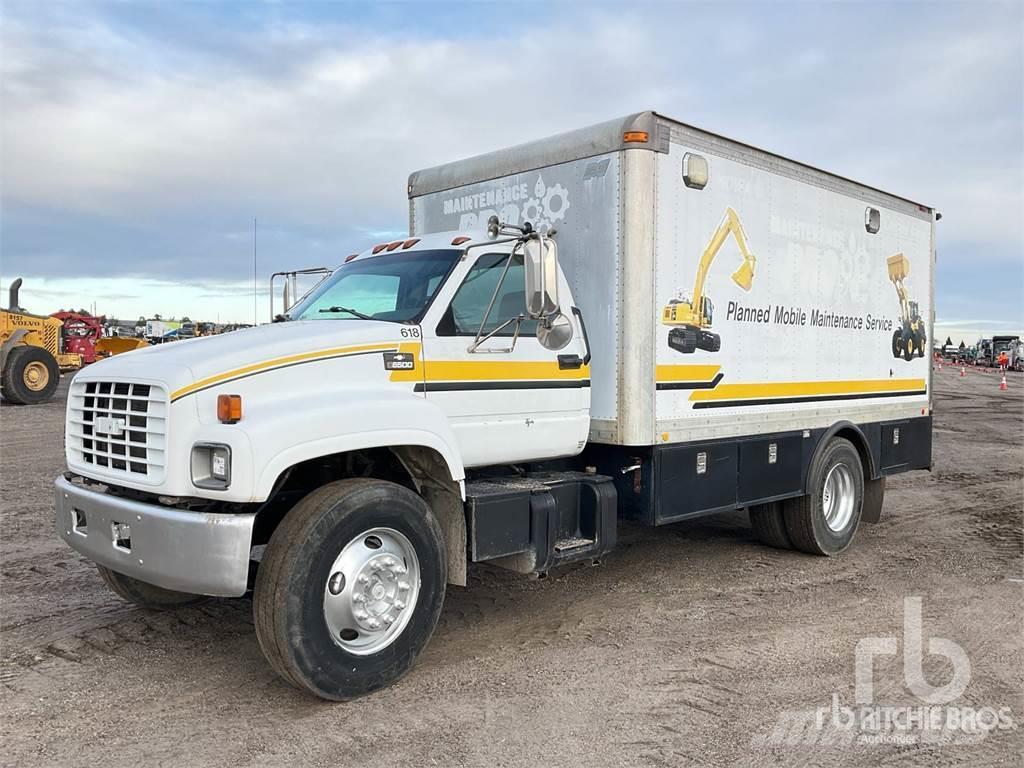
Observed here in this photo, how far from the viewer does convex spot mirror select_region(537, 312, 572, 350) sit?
5.14m

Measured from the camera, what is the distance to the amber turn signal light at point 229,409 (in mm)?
4223

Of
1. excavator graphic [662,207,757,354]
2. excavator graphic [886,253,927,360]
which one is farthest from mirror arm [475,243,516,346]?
excavator graphic [886,253,927,360]

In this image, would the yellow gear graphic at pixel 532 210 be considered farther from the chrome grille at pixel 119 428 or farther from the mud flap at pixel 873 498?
the mud flap at pixel 873 498

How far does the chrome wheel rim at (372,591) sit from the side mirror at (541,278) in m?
1.45

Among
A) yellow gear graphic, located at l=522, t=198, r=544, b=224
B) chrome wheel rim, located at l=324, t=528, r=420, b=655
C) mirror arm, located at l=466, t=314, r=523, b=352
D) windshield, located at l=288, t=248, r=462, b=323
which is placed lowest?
chrome wheel rim, located at l=324, t=528, r=420, b=655

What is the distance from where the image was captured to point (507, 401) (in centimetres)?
546

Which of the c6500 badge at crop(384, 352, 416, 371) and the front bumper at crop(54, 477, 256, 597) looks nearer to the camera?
the front bumper at crop(54, 477, 256, 597)

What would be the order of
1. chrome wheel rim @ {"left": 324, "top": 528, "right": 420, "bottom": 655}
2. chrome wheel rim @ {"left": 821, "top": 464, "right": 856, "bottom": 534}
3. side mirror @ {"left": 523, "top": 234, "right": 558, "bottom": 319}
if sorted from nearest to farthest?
1. chrome wheel rim @ {"left": 324, "top": 528, "right": 420, "bottom": 655}
2. side mirror @ {"left": 523, "top": 234, "right": 558, "bottom": 319}
3. chrome wheel rim @ {"left": 821, "top": 464, "right": 856, "bottom": 534}

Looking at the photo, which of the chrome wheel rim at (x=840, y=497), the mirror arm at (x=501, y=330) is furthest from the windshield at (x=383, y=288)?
the chrome wheel rim at (x=840, y=497)

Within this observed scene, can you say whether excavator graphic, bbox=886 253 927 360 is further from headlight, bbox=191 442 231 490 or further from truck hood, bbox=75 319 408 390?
headlight, bbox=191 442 231 490

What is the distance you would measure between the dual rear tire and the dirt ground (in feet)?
0.61

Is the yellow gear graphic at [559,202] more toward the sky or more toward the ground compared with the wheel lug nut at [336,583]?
more toward the sky

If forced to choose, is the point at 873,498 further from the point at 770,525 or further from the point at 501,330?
the point at 501,330

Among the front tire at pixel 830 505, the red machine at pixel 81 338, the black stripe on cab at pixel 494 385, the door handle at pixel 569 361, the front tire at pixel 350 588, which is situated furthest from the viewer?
the red machine at pixel 81 338
